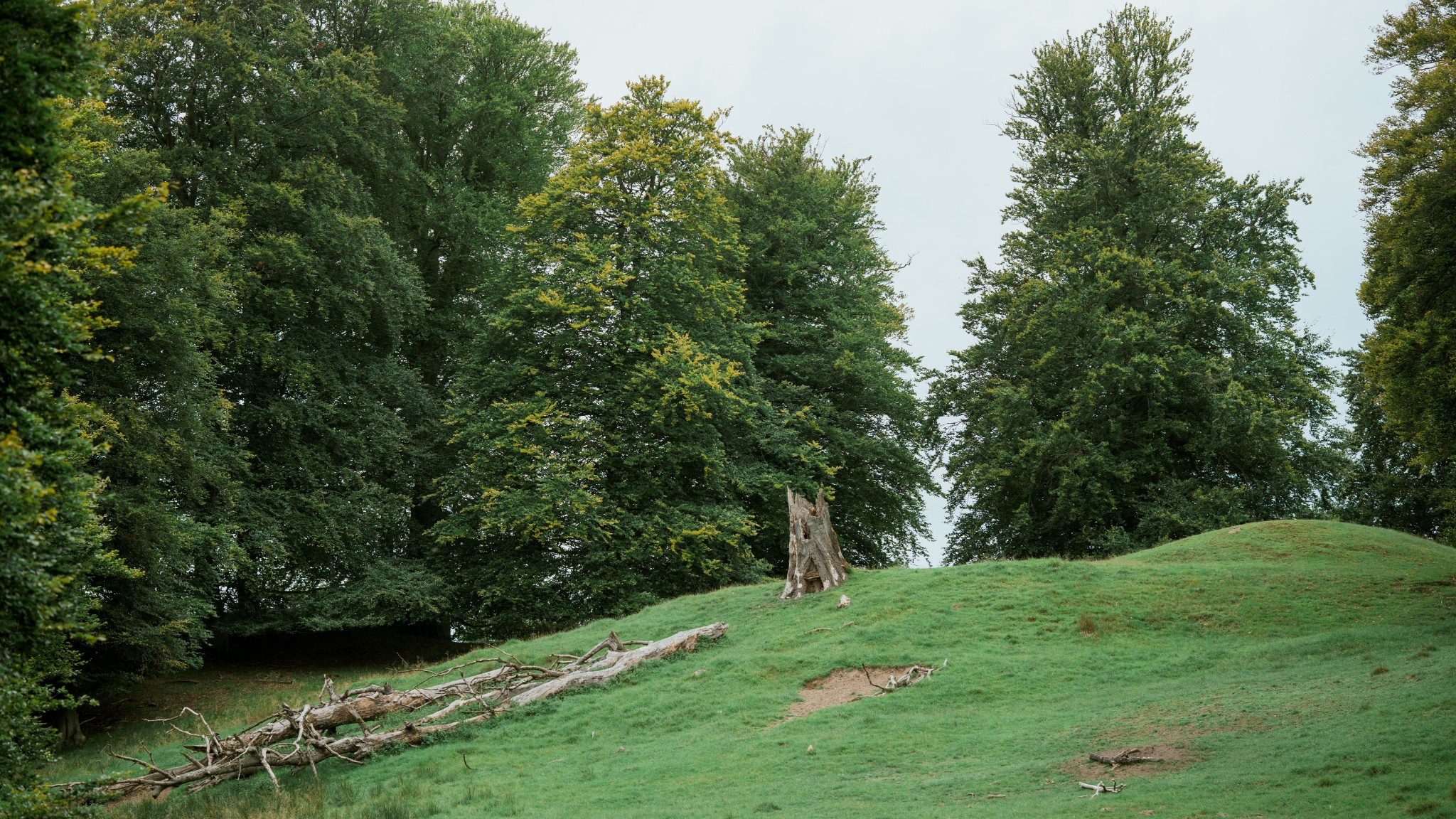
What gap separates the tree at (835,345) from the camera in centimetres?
3197

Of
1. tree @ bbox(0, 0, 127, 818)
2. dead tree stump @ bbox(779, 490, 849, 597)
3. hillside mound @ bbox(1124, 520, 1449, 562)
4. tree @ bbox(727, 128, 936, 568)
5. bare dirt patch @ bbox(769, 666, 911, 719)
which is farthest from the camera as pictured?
tree @ bbox(727, 128, 936, 568)

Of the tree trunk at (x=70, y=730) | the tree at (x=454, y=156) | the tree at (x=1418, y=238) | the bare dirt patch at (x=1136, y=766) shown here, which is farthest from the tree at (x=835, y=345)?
the bare dirt patch at (x=1136, y=766)

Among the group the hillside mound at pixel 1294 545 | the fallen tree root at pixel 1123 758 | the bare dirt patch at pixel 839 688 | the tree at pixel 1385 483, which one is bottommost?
the fallen tree root at pixel 1123 758

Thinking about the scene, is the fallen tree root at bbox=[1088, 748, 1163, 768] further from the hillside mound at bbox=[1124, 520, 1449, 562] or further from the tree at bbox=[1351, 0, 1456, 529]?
the hillside mound at bbox=[1124, 520, 1449, 562]

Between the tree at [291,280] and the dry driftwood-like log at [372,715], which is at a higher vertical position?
the tree at [291,280]

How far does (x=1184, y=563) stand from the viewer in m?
20.3

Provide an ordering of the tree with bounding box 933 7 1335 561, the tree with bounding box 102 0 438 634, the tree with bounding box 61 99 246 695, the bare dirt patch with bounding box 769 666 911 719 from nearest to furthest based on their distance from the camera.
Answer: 1. the bare dirt patch with bounding box 769 666 911 719
2. the tree with bounding box 61 99 246 695
3. the tree with bounding box 102 0 438 634
4. the tree with bounding box 933 7 1335 561

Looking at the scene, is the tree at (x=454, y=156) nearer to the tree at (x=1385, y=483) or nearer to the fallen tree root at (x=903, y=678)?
the fallen tree root at (x=903, y=678)

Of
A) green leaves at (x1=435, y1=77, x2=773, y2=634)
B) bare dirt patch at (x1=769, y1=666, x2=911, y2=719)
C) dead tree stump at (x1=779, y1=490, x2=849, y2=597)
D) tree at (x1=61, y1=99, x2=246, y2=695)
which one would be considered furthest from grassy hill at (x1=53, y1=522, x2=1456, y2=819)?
green leaves at (x1=435, y1=77, x2=773, y2=634)

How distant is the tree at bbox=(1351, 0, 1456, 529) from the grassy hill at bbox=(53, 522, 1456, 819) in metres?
3.41

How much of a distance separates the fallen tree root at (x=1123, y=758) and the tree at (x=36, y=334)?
9.68m

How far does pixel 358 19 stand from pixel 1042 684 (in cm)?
2770

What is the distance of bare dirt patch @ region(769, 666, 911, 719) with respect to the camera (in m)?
14.3

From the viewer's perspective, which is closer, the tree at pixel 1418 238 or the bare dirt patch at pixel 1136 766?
the bare dirt patch at pixel 1136 766
